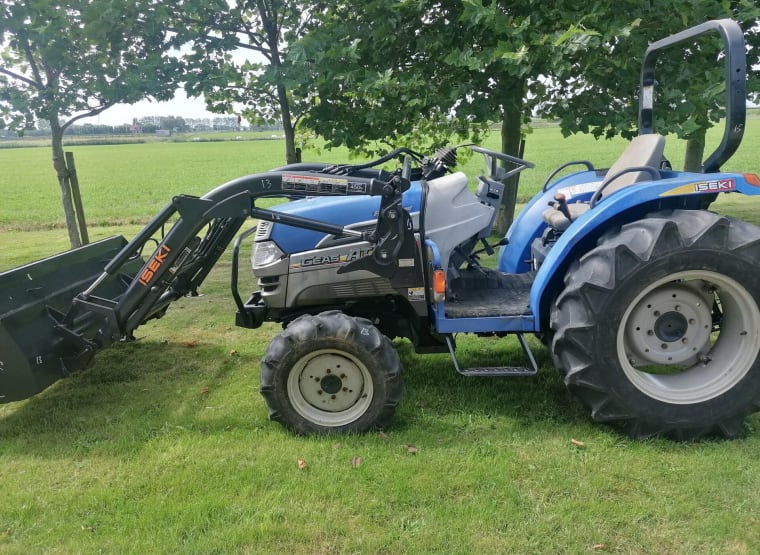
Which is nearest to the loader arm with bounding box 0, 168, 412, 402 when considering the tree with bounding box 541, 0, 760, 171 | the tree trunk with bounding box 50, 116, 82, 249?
the tree with bounding box 541, 0, 760, 171

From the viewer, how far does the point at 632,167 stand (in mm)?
3570

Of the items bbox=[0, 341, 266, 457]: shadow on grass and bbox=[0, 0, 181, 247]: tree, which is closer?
bbox=[0, 341, 266, 457]: shadow on grass

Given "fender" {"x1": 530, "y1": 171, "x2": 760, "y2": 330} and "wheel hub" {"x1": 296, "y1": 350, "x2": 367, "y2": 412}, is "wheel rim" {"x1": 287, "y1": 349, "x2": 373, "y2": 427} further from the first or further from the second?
"fender" {"x1": 530, "y1": 171, "x2": 760, "y2": 330}

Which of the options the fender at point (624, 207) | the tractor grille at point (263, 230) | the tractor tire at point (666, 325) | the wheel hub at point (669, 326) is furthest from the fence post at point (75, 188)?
the wheel hub at point (669, 326)

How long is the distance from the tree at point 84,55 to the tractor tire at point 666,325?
195 inches

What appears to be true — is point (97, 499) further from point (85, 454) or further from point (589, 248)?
point (589, 248)

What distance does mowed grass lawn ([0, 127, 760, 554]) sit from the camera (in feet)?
8.20


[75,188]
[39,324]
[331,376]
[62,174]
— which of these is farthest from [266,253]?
[75,188]

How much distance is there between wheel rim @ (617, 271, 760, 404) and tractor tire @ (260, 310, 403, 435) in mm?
1269

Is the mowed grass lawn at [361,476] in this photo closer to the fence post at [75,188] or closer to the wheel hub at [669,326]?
the wheel hub at [669,326]

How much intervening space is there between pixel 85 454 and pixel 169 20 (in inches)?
181

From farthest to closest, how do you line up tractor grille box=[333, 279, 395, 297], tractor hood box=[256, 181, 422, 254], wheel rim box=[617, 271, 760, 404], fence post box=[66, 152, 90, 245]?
A: fence post box=[66, 152, 90, 245]
tractor hood box=[256, 181, 422, 254]
tractor grille box=[333, 279, 395, 297]
wheel rim box=[617, 271, 760, 404]

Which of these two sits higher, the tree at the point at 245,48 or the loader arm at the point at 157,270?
the tree at the point at 245,48

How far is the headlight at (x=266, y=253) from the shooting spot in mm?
3559
